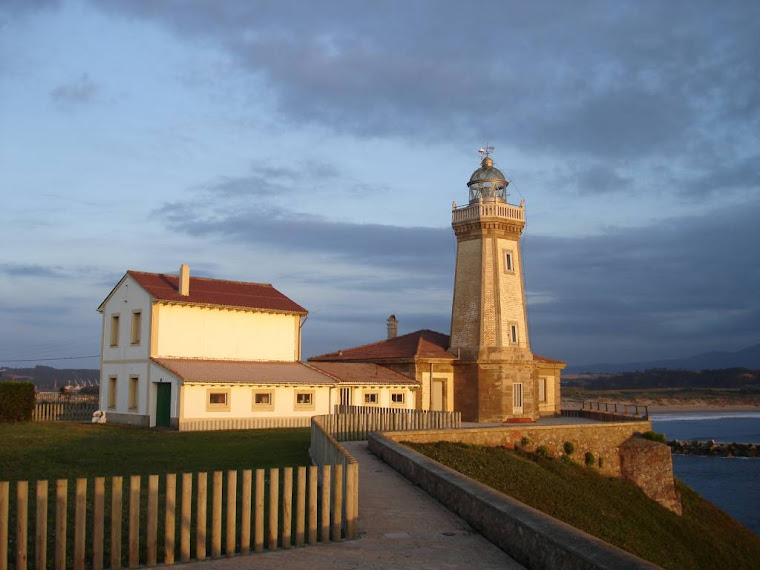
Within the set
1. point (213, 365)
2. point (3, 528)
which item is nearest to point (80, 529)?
point (3, 528)

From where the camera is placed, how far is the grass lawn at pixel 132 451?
50.9 feet

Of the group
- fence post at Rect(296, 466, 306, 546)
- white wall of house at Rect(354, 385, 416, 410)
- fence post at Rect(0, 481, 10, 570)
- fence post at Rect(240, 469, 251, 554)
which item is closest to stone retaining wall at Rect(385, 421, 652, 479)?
white wall of house at Rect(354, 385, 416, 410)

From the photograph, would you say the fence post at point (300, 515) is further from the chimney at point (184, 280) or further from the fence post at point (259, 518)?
the chimney at point (184, 280)

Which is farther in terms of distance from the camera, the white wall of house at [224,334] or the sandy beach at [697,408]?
the sandy beach at [697,408]

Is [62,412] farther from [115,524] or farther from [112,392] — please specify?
[115,524]

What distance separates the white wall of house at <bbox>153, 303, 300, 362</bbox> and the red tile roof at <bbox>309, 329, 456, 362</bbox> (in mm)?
6226

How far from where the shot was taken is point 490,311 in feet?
125

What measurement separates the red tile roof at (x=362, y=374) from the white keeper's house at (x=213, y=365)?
0.24ft

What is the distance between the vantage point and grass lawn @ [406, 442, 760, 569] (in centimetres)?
1677

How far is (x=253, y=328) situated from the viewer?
3391 centimetres

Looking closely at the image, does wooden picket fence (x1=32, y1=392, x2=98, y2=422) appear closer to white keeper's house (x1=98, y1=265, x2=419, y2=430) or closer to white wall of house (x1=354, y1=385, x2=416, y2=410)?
white keeper's house (x1=98, y1=265, x2=419, y2=430)

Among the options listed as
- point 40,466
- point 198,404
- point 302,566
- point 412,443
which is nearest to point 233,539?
point 302,566

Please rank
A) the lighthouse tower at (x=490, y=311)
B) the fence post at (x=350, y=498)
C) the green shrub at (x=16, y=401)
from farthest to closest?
the lighthouse tower at (x=490, y=311) < the green shrub at (x=16, y=401) < the fence post at (x=350, y=498)

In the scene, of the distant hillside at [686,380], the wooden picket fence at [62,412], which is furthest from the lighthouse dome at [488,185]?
the distant hillside at [686,380]
